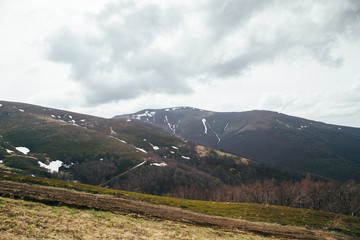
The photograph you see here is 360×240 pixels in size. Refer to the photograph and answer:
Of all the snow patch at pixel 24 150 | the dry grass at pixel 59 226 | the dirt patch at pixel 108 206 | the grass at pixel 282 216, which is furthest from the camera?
the snow patch at pixel 24 150

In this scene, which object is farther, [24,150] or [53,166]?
[24,150]

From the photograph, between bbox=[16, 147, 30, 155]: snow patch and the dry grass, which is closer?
the dry grass

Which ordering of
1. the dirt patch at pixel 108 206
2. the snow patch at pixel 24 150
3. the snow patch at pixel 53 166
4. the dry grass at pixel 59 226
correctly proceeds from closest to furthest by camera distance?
the dry grass at pixel 59 226, the dirt patch at pixel 108 206, the snow patch at pixel 53 166, the snow patch at pixel 24 150

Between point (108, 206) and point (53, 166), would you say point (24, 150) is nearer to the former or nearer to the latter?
point (53, 166)

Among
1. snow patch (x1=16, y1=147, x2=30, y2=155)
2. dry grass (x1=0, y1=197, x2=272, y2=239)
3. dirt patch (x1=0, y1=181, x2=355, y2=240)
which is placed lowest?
snow patch (x1=16, y1=147, x2=30, y2=155)

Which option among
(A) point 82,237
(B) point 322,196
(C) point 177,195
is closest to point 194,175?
(C) point 177,195

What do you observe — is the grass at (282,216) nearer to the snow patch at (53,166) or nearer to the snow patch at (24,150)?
the snow patch at (53,166)

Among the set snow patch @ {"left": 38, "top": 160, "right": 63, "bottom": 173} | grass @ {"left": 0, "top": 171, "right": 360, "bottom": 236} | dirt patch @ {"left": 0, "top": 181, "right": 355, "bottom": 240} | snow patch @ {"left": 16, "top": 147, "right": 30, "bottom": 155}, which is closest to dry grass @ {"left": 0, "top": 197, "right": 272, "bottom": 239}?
dirt patch @ {"left": 0, "top": 181, "right": 355, "bottom": 240}

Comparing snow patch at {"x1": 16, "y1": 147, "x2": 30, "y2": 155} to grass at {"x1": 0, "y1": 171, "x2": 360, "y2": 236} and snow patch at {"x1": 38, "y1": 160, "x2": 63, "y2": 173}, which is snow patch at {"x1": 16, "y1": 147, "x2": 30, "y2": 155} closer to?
snow patch at {"x1": 38, "y1": 160, "x2": 63, "y2": 173}

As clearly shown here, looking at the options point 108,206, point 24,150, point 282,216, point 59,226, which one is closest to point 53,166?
point 24,150

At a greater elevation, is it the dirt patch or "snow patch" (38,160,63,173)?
the dirt patch

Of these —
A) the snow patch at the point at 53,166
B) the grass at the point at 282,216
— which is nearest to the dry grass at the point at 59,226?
the grass at the point at 282,216

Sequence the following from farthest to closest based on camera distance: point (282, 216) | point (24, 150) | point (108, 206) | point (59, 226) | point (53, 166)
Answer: point (24, 150) < point (53, 166) < point (282, 216) < point (108, 206) < point (59, 226)

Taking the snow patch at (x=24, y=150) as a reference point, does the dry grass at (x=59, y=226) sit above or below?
above
